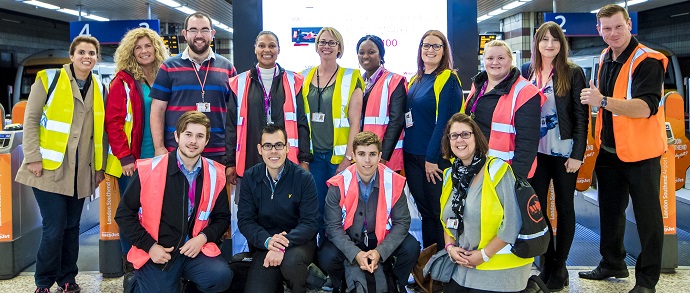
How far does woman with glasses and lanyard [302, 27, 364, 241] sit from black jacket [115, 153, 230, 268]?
0.79m

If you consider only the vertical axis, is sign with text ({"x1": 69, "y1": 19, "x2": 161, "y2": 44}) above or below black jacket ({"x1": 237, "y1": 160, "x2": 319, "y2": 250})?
above

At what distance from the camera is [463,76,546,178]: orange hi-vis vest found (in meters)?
3.07

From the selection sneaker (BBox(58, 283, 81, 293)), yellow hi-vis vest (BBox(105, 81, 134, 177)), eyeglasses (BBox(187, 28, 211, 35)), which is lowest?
sneaker (BBox(58, 283, 81, 293))

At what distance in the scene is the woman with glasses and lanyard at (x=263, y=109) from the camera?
344 cm

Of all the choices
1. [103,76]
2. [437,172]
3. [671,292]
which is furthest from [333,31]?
[103,76]

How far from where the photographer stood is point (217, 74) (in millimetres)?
3512

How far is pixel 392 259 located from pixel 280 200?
2.27 ft

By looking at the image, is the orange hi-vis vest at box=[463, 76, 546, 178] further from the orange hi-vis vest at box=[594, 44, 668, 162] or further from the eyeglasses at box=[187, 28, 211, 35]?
the eyeglasses at box=[187, 28, 211, 35]

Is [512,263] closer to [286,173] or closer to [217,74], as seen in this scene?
[286,173]

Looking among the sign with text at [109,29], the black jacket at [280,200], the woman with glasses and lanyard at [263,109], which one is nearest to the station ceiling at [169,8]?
the sign with text at [109,29]

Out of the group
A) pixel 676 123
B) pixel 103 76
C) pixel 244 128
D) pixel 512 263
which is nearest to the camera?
pixel 512 263

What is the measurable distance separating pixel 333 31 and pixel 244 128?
2.55 ft

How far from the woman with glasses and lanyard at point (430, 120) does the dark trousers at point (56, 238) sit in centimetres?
203

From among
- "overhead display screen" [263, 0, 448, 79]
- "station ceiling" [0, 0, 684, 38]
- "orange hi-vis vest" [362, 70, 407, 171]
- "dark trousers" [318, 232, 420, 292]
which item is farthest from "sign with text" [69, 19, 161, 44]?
"dark trousers" [318, 232, 420, 292]
